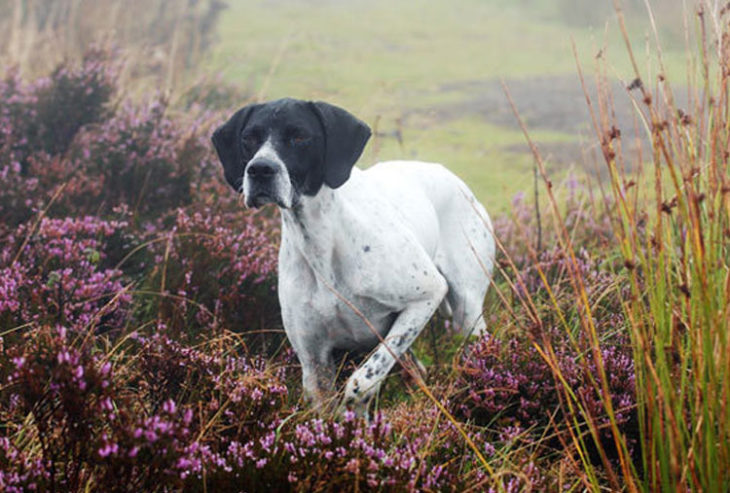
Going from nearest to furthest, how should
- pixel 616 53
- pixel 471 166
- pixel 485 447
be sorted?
pixel 485 447 < pixel 471 166 < pixel 616 53

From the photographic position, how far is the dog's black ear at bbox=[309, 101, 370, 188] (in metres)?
3.20

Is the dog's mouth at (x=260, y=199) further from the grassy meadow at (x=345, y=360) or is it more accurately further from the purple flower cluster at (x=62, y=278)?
the purple flower cluster at (x=62, y=278)

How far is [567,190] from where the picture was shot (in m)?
6.51

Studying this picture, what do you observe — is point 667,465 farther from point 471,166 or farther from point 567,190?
point 471,166

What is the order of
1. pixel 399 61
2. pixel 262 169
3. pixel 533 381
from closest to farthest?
pixel 262 169 → pixel 533 381 → pixel 399 61

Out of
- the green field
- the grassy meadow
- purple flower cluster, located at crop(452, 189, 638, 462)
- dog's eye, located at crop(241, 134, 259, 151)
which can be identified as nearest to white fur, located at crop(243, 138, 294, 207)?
dog's eye, located at crop(241, 134, 259, 151)

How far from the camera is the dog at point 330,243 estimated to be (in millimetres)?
3150

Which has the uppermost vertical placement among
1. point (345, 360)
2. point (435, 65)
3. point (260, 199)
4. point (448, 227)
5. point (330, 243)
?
point (260, 199)

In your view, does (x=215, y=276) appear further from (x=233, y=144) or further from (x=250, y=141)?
(x=250, y=141)

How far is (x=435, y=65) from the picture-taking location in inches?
541

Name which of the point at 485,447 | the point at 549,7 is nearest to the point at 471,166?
the point at 485,447

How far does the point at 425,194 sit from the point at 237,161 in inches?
40.3

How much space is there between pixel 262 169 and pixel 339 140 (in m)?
0.38

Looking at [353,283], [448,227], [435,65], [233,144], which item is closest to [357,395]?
[353,283]
